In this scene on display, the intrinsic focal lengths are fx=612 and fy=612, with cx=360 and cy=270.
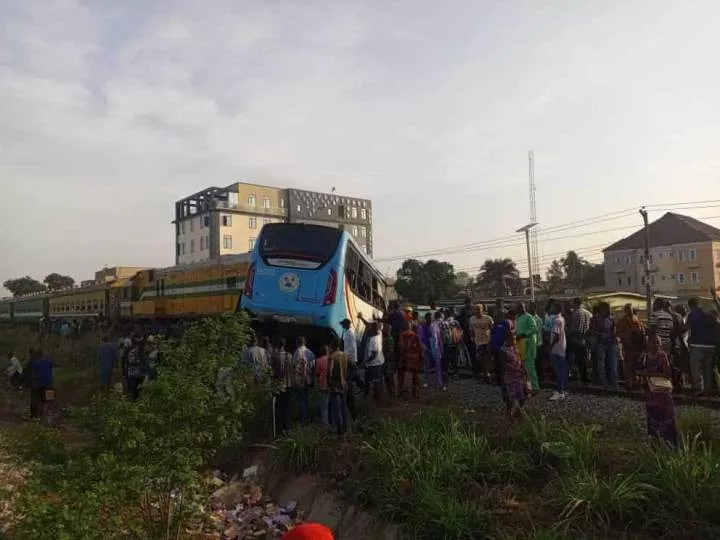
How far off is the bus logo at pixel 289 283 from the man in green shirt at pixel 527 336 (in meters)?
4.87

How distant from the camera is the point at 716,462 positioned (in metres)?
5.85

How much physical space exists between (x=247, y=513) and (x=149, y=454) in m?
3.10

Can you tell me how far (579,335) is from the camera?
11.4m

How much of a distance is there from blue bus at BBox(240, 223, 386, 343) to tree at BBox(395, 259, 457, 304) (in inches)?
1810

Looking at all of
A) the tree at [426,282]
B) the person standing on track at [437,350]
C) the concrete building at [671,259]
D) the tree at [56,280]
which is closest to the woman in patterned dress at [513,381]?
the person standing on track at [437,350]

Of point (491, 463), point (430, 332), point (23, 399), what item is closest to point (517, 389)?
point (491, 463)

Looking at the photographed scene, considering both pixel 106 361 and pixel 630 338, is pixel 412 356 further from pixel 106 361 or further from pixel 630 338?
pixel 106 361

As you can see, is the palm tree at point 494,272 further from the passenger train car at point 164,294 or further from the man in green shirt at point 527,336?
the man in green shirt at point 527,336

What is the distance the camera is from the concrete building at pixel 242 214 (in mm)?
67062

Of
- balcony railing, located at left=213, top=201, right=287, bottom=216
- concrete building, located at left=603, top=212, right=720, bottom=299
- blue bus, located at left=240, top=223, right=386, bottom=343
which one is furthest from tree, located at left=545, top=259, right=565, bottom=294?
blue bus, located at left=240, top=223, right=386, bottom=343

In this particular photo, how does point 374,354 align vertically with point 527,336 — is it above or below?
below

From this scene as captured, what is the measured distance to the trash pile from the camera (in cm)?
815

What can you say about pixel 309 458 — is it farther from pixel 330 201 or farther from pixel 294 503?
pixel 330 201

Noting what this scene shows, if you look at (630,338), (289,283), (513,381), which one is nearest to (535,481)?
(513,381)
